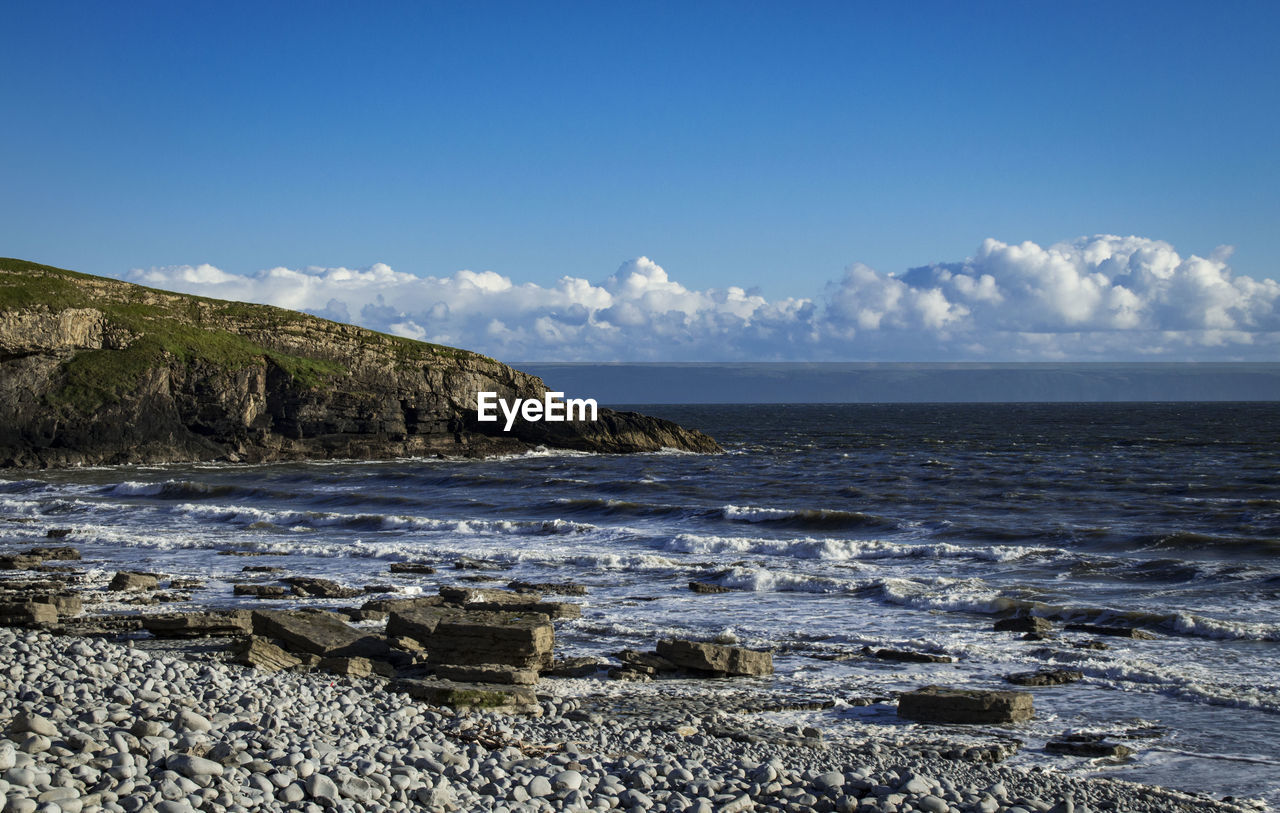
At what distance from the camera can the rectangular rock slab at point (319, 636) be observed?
43.3 ft

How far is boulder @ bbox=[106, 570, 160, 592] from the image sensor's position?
1933 cm

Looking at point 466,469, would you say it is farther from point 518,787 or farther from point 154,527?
point 518,787

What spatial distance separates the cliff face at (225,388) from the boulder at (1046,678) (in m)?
55.2

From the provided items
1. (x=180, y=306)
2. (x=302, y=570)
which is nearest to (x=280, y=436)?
(x=180, y=306)

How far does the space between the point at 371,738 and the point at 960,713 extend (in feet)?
21.1

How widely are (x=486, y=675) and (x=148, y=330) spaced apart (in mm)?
58128

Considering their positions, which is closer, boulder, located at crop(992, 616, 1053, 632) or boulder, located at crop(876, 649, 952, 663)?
boulder, located at crop(876, 649, 952, 663)

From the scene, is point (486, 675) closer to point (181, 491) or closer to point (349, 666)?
point (349, 666)

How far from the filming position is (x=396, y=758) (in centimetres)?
857

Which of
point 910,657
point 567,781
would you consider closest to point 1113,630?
point 910,657

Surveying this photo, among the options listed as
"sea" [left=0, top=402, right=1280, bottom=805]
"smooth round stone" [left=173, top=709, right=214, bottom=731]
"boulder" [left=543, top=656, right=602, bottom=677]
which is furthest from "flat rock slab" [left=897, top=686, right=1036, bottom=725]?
"smooth round stone" [left=173, top=709, right=214, bottom=731]

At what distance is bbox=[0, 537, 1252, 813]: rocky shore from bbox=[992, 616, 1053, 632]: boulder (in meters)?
3.26

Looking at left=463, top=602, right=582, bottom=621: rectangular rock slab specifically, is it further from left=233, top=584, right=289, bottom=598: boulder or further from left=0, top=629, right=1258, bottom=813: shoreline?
left=0, top=629, right=1258, bottom=813: shoreline

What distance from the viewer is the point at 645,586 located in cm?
2175
